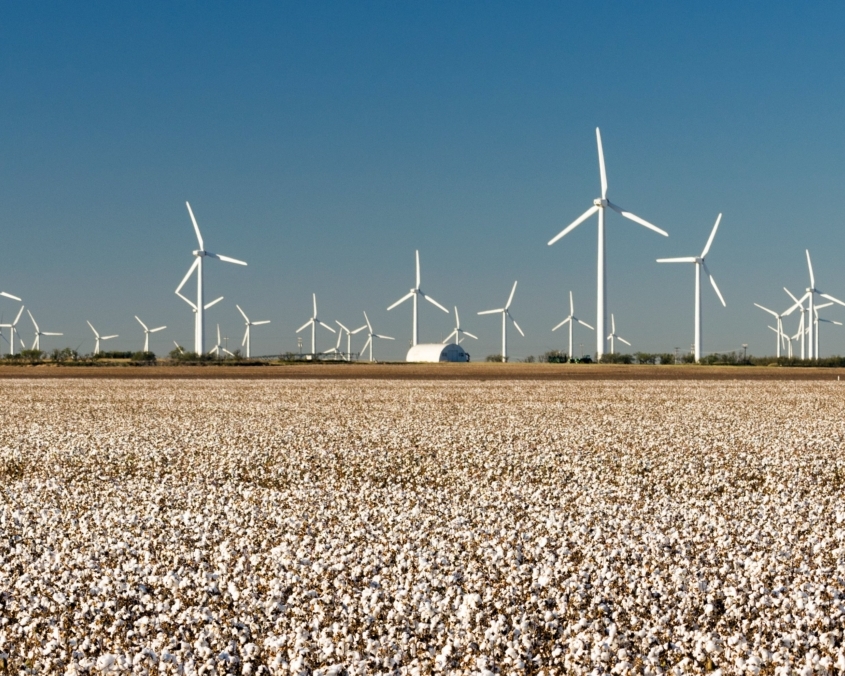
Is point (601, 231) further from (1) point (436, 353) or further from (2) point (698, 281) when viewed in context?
(1) point (436, 353)

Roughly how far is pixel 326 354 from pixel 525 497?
446ft

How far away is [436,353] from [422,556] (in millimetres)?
146378

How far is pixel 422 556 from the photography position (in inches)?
350

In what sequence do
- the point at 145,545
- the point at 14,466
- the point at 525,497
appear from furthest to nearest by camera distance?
the point at 14,466 < the point at 525,497 < the point at 145,545

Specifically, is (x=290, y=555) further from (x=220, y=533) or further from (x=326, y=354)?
(x=326, y=354)

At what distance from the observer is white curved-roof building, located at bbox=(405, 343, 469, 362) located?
155 metres

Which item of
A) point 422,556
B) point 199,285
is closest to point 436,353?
point 199,285

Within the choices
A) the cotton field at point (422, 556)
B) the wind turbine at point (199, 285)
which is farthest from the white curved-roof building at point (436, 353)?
the cotton field at point (422, 556)

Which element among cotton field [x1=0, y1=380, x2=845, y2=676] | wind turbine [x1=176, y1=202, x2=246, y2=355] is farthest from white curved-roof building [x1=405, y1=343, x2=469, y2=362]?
cotton field [x1=0, y1=380, x2=845, y2=676]

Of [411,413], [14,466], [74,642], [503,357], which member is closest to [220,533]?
[74,642]

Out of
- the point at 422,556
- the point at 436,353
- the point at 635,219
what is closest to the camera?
the point at 422,556

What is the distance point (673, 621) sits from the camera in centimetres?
703

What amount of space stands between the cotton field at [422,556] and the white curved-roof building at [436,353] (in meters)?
134

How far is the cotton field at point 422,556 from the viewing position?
641 centimetres
